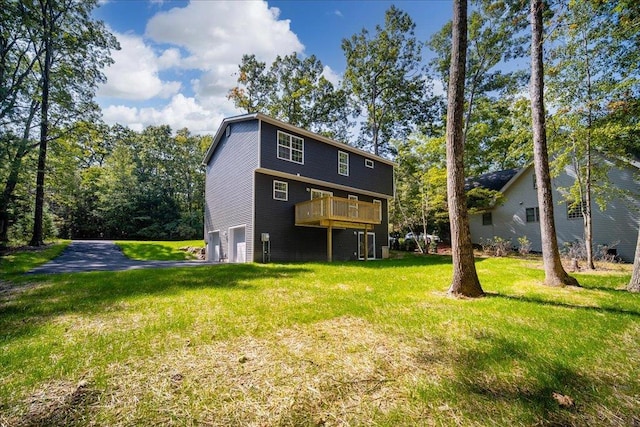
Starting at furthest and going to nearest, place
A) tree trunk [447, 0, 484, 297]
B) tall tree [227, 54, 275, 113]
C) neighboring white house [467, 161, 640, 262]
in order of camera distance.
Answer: tall tree [227, 54, 275, 113] → neighboring white house [467, 161, 640, 262] → tree trunk [447, 0, 484, 297]

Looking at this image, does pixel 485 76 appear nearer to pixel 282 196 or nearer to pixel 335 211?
pixel 335 211

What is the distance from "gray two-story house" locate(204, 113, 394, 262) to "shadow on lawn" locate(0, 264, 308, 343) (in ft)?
13.6

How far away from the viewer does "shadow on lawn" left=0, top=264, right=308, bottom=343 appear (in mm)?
4836

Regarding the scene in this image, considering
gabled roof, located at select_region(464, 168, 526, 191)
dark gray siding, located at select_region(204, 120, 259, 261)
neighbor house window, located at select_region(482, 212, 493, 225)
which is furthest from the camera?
neighbor house window, located at select_region(482, 212, 493, 225)

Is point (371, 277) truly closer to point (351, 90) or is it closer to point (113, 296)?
point (113, 296)

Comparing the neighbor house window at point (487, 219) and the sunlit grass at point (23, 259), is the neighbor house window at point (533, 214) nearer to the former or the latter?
the neighbor house window at point (487, 219)

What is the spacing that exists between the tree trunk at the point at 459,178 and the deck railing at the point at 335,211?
7087 millimetres

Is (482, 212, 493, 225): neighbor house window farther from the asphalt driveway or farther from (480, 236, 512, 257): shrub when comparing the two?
the asphalt driveway

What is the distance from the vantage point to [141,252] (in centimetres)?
1825

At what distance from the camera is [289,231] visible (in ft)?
47.0

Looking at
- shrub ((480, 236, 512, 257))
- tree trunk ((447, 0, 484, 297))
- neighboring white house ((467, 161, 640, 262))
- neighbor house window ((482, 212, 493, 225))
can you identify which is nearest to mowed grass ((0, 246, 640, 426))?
tree trunk ((447, 0, 484, 297))

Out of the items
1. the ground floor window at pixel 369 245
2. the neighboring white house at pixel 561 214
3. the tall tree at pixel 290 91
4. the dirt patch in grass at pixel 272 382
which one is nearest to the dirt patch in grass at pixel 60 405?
the dirt patch in grass at pixel 272 382

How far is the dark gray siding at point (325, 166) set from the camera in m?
13.6

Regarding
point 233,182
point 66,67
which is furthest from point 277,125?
point 66,67
